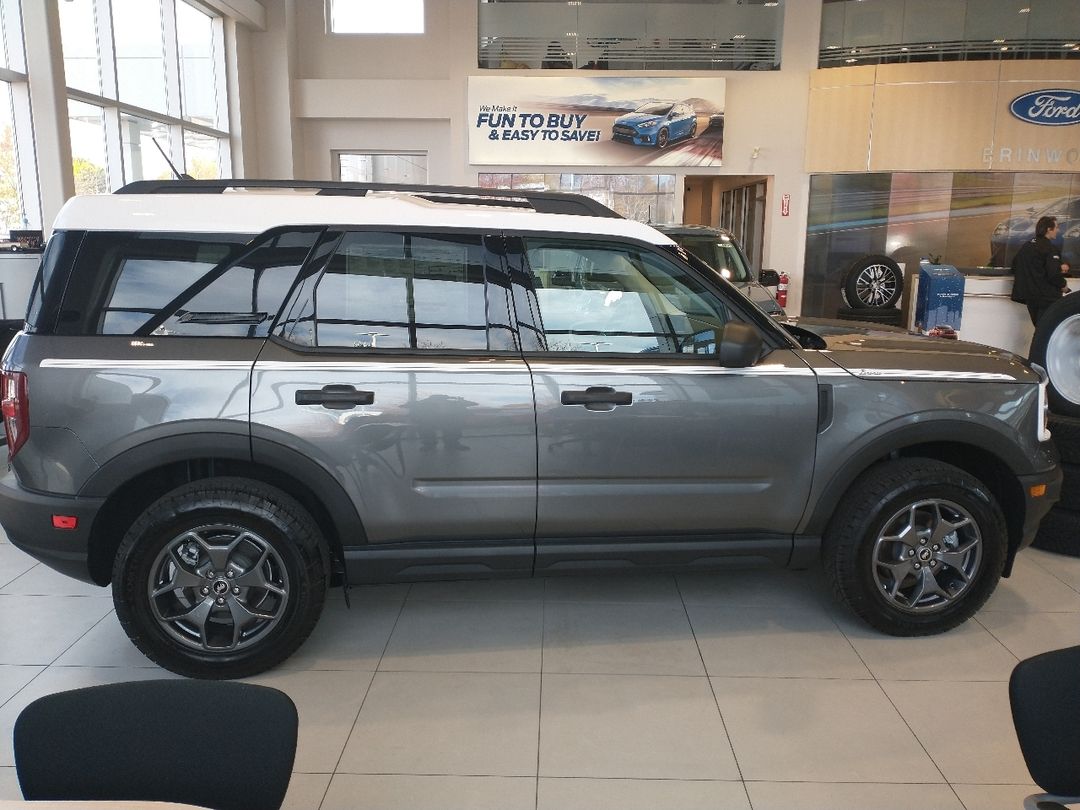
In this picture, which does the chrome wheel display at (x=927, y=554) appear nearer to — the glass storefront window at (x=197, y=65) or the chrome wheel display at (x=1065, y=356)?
the chrome wheel display at (x=1065, y=356)

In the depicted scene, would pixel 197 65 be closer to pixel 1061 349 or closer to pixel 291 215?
pixel 291 215

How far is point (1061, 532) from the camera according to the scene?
14.2ft

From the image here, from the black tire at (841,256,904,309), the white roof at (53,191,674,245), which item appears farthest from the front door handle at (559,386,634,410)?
the black tire at (841,256,904,309)

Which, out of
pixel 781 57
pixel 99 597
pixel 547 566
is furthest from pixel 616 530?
pixel 781 57

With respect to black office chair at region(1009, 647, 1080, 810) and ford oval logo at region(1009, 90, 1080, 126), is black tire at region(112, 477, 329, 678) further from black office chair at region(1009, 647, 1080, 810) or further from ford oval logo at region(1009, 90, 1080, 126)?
ford oval logo at region(1009, 90, 1080, 126)

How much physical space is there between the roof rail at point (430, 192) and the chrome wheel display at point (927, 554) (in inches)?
66.5

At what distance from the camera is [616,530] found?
10.5ft

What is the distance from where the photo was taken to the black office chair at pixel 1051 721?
1.54 meters

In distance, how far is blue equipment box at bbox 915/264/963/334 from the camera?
9.03 m

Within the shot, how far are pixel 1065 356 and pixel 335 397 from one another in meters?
3.94

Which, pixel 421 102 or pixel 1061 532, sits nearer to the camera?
pixel 1061 532

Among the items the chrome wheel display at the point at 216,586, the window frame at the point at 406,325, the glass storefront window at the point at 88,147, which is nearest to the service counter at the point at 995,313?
the window frame at the point at 406,325

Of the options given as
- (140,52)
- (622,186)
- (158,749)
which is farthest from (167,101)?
(158,749)

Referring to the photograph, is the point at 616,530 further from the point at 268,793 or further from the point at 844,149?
the point at 844,149
